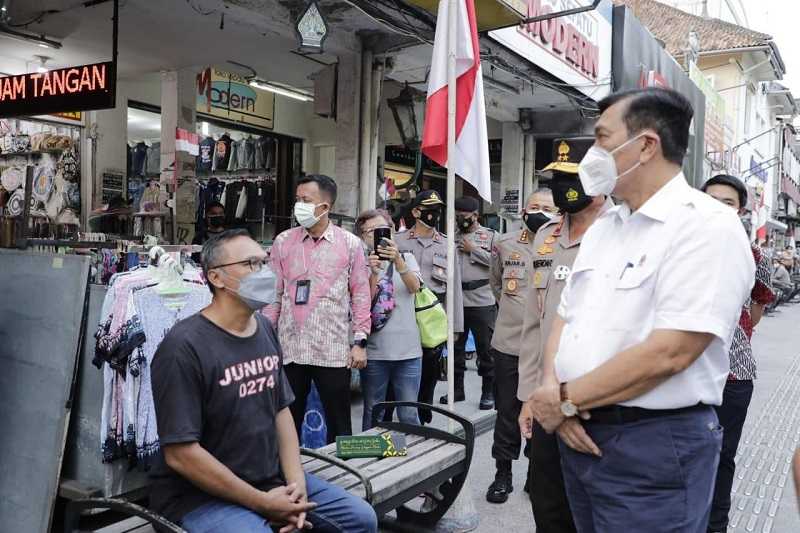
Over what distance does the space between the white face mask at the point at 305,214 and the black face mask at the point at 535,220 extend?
136 cm

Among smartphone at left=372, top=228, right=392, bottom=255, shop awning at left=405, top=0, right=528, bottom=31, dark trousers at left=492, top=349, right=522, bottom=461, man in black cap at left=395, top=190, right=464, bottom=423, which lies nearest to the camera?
dark trousers at left=492, top=349, right=522, bottom=461

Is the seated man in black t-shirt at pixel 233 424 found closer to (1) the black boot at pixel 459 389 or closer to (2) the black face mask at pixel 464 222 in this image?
(2) the black face mask at pixel 464 222

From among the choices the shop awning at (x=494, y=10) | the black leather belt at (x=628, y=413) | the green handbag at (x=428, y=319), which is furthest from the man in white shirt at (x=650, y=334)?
the shop awning at (x=494, y=10)

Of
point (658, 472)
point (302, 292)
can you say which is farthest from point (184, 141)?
point (658, 472)

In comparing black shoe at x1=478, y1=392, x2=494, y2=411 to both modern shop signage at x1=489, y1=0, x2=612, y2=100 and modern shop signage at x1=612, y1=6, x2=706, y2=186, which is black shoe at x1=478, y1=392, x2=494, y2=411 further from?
modern shop signage at x1=612, y1=6, x2=706, y2=186

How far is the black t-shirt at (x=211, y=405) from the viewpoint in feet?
7.93

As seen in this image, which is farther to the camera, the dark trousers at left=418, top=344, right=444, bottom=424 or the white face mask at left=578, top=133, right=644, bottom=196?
the dark trousers at left=418, top=344, right=444, bottom=424

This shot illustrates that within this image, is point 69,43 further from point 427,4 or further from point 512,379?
point 512,379

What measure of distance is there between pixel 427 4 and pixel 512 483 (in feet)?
14.0

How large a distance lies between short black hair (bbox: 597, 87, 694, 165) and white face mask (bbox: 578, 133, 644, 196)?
5 cm

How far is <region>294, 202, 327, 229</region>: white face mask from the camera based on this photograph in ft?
13.2

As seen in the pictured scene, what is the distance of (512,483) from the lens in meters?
4.74

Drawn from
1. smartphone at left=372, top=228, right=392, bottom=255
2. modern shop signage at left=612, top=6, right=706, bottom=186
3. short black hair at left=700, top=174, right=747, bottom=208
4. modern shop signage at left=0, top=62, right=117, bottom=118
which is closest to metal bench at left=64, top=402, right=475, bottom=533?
smartphone at left=372, top=228, right=392, bottom=255

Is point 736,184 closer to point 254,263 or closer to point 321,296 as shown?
point 321,296
